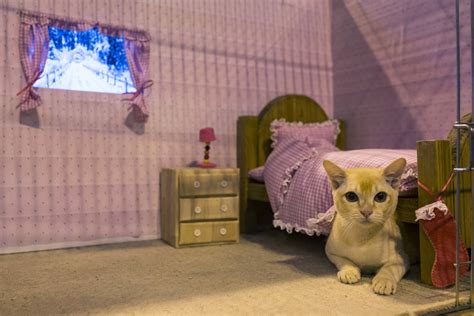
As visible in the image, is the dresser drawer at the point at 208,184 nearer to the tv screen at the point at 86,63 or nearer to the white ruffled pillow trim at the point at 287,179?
the white ruffled pillow trim at the point at 287,179

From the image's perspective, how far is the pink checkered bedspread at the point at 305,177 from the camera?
2305 mm

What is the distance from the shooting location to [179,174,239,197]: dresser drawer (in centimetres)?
291

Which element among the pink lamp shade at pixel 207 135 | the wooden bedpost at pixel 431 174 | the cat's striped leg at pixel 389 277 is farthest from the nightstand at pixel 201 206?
the wooden bedpost at pixel 431 174

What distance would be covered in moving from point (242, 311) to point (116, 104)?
6.31 ft

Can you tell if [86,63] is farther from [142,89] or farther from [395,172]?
[395,172]

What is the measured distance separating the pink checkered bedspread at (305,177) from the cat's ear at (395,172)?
185mm

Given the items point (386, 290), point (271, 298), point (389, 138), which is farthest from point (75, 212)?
point (389, 138)

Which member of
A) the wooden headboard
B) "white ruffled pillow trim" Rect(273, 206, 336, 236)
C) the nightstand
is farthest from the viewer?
the wooden headboard

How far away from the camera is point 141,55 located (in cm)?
316

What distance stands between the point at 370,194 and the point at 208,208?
4.22 ft

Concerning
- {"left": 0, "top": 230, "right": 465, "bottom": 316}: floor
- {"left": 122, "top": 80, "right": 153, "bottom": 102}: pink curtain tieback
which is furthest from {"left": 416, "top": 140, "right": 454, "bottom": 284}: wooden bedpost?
{"left": 122, "top": 80, "right": 153, "bottom": 102}: pink curtain tieback

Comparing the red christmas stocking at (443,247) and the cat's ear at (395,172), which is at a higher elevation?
the cat's ear at (395,172)

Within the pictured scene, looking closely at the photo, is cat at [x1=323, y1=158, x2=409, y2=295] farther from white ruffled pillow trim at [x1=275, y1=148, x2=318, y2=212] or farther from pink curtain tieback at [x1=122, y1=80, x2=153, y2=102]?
pink curtain tieback at [x1=122, y1=80, x2=153, y2=102]

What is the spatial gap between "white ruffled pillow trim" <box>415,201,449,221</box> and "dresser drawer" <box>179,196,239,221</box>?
1.35 metres
